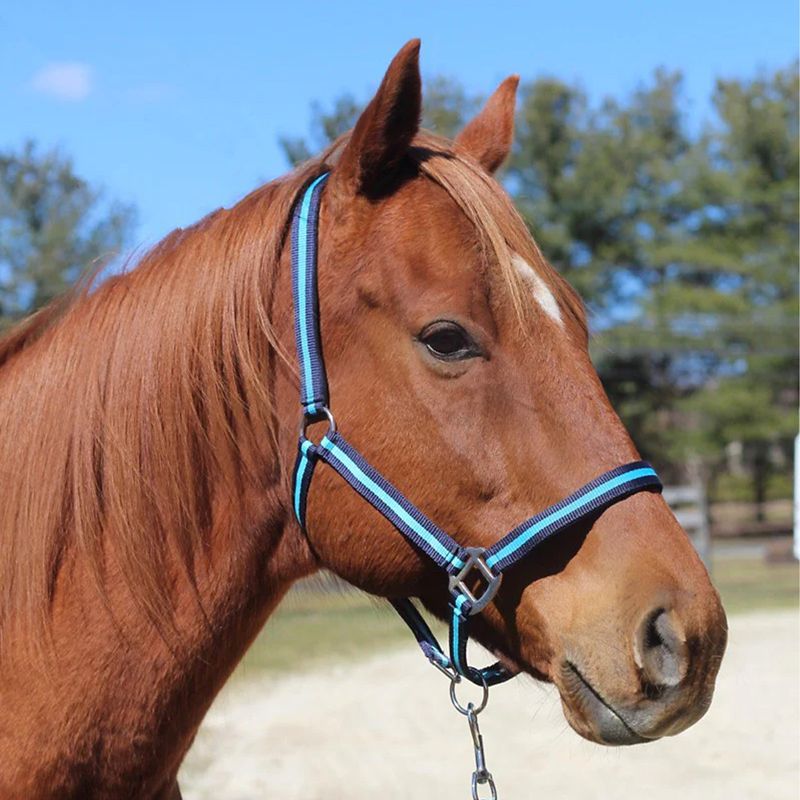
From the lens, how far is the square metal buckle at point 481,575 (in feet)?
6.55

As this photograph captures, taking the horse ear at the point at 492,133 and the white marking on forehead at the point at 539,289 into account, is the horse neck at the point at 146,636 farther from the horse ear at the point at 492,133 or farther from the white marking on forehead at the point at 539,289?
the horse ear at the point at 492,133

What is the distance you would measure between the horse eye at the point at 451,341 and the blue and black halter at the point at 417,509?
251mm

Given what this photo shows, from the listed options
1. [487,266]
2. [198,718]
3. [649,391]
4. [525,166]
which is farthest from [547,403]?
[525,166]

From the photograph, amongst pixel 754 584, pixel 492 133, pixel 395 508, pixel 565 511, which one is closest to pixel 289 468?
pixel 395 508

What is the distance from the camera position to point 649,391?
36688 mm

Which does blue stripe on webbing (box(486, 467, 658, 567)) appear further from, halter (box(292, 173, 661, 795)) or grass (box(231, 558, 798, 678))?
grass (box(231, 558, 798, 678))

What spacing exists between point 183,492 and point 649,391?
35.7 meters

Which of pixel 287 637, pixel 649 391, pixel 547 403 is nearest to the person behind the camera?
pixel 547 403

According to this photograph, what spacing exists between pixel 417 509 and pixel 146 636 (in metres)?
0.60

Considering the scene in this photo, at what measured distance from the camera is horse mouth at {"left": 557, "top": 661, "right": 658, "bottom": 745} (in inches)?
74.7

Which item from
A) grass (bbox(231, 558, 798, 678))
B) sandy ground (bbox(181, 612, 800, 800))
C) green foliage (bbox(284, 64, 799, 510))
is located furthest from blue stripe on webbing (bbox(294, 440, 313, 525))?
green foliage (bbox(284, 64, 799, 510))

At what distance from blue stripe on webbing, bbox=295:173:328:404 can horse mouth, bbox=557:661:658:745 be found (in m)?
0.74

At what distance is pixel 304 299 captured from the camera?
85.4 inches

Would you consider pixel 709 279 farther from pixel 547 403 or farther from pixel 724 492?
pixel 547 403
